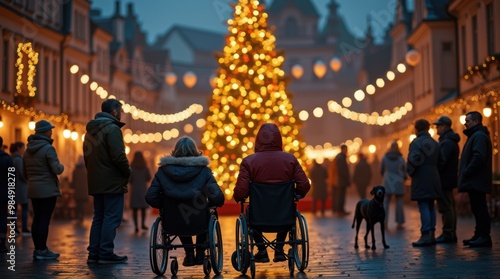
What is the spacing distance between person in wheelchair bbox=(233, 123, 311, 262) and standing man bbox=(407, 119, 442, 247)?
4.00m

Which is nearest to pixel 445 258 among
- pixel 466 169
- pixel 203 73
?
pixel 466 169

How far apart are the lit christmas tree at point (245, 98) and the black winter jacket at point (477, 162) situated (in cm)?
1603

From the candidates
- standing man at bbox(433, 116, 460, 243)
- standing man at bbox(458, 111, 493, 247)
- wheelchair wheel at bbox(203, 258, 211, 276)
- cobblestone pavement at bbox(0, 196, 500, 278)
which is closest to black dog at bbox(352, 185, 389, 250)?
cobblestone pavement at bbox(0, 196, 500, 278)

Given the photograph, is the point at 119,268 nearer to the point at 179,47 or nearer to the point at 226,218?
the point at 226,218

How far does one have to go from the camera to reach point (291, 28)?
10175cm

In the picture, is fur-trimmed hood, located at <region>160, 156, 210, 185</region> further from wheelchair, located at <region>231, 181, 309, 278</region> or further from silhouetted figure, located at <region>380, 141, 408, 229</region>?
silhouetted figure, located at <region>380, 141, 408, 229</region>

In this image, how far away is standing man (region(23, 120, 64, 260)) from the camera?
14.0 meters

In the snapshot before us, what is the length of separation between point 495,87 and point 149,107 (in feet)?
161

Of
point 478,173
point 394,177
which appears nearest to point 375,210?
point 478,173

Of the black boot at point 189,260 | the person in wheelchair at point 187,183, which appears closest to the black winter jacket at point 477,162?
the person in wheelchair at point 187,183

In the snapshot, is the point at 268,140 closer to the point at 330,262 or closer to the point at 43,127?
the point at 330,262

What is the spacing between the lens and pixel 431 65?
137ft

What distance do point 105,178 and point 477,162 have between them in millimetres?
5170

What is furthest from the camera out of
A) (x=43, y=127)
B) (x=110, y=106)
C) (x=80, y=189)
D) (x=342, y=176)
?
(x=342, y=176)
